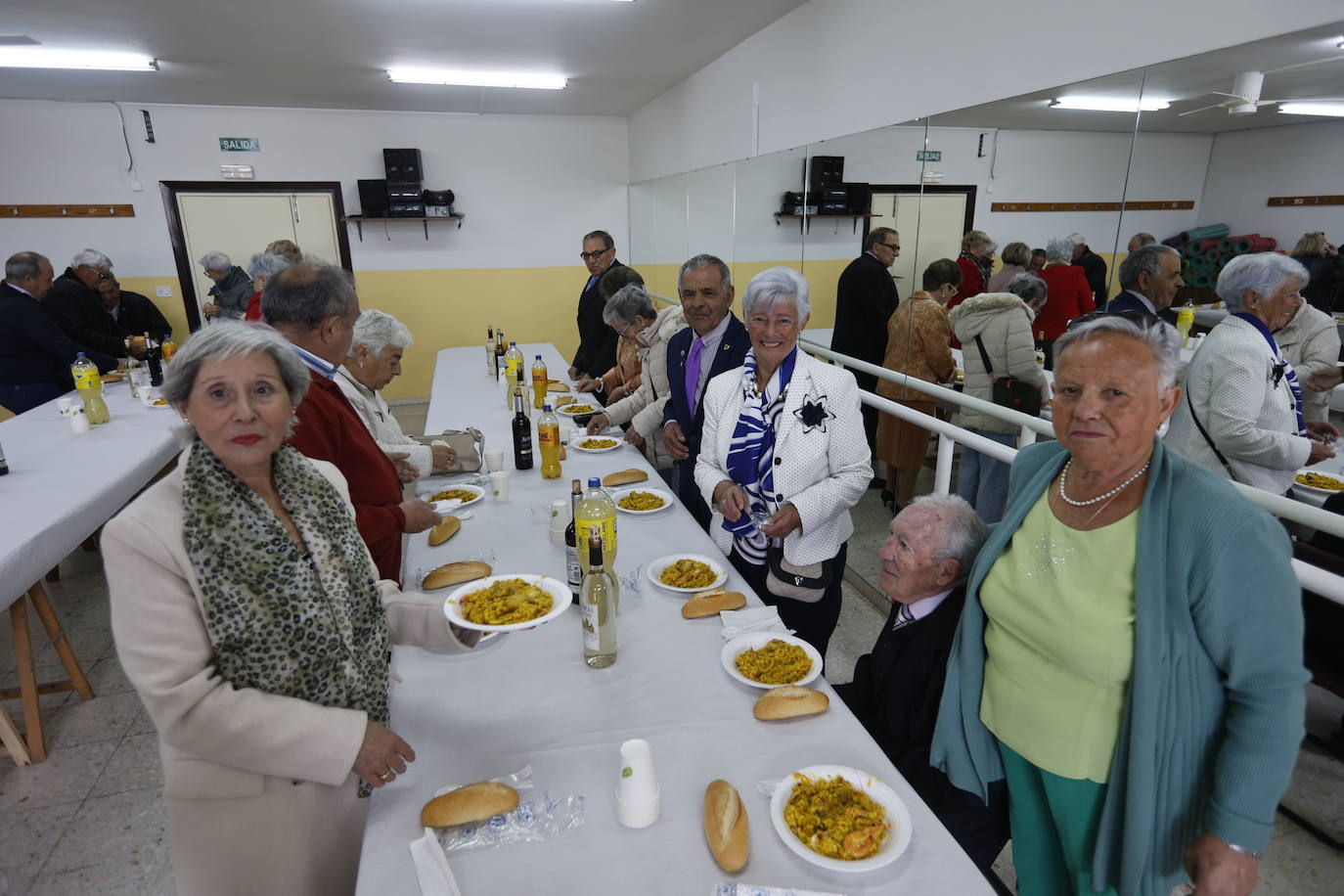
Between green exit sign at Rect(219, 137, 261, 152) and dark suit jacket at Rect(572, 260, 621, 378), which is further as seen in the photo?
green exit sign at Rect(219, 137, 261, 152)

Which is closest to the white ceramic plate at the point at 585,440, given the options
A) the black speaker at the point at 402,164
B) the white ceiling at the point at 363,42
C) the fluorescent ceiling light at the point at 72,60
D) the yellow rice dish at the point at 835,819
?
the yellow rice dish at the point at 835,819

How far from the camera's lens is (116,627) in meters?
1.08

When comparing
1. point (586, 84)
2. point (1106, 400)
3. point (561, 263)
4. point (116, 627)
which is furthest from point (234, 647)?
point (561, 263)

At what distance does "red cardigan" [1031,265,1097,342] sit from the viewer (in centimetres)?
235

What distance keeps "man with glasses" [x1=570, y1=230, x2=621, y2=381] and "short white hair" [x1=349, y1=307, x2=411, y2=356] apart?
6.79 ft

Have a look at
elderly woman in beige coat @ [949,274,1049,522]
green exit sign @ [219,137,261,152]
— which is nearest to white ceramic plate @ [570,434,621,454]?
elderly woman in beige coat @ [949,274,1049,522]

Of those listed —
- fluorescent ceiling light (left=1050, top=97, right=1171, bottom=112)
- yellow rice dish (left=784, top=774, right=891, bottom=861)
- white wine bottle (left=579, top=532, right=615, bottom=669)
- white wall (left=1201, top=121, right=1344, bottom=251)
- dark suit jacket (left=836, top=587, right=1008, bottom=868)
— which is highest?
fluorescent ceiling light (left=1050, top=97, right=1171, bottom=112)

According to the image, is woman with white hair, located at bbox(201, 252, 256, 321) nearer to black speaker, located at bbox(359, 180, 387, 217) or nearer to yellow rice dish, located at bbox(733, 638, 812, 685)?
black speaker, located at bbox(359, 180, 387, 217)

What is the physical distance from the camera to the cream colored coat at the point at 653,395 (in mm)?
3121

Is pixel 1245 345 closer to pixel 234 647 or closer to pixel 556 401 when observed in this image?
pixel 234 647

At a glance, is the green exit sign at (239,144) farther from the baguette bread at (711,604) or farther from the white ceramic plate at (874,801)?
the white ceramic plate at (874,801)

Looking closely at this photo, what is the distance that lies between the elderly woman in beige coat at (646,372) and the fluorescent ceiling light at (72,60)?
3.93 metres

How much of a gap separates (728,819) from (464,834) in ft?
1.39

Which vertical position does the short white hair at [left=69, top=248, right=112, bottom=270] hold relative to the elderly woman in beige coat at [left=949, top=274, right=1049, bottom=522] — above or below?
above
